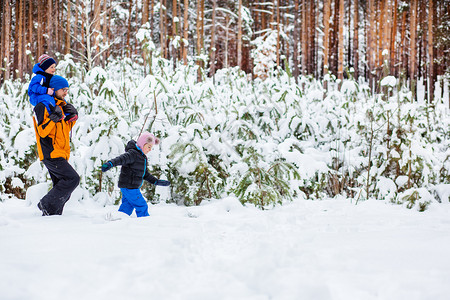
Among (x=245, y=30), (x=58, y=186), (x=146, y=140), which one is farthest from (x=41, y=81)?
(x=245, y=30)

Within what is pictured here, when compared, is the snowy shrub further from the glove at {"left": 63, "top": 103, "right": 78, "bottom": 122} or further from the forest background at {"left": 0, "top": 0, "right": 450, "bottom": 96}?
the forest background at {"left": 0, "top": 0, "right": 450, "bottom": 96}

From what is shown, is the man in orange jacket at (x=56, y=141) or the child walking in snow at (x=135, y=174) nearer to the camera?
the man in orange jacket at (x=56, y=141)

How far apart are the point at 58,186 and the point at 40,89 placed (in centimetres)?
98

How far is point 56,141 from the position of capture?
3.39m

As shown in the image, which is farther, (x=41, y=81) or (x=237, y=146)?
(x=237, y=146)

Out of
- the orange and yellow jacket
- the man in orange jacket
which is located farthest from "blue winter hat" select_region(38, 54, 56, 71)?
the orange and yellow jacket

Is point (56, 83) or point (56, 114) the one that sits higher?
point (56, 83)

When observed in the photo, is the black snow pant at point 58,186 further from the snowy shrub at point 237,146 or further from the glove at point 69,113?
the snowy shrub at point 237,146

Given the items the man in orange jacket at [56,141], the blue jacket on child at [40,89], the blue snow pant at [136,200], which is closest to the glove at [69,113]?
the man in orange jacket at [56,141]

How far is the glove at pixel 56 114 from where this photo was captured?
321 cm

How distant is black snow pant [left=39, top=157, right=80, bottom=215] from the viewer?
3.43 metres

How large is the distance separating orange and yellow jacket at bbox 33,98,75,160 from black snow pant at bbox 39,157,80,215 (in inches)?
3.1

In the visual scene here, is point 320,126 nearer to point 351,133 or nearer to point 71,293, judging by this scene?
point 351,133

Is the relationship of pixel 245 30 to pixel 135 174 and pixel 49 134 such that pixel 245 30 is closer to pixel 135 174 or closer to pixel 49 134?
pixel 135 174
